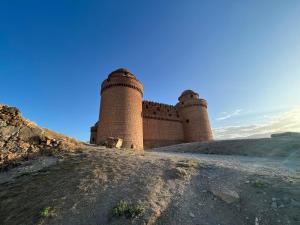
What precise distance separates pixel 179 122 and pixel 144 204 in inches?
1127

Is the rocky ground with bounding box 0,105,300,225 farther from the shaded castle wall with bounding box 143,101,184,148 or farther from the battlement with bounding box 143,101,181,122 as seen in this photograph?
the battlement with bounding box 143,101,181,122

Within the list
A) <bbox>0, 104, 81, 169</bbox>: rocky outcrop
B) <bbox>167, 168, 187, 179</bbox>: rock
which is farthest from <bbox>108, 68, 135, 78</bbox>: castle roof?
<bbox>167, 168, 187, 179</bbox>: rock

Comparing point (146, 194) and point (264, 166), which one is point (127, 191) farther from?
point (264, 166)

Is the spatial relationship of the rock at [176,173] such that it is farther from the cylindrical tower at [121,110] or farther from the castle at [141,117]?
the cylindrical tower at [121,110]

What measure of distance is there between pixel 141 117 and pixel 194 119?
11954 mm

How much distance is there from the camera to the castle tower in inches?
1256

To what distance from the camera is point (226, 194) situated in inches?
207

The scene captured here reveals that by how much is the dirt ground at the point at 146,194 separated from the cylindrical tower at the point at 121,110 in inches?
540

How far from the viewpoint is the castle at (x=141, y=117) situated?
72.0ft

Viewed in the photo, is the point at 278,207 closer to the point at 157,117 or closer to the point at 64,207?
the point at 64,207

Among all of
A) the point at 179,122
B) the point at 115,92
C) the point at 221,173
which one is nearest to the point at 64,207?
the point at 221,173

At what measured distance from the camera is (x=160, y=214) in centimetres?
455

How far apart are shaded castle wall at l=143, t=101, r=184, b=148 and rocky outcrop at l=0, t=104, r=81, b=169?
708 inches

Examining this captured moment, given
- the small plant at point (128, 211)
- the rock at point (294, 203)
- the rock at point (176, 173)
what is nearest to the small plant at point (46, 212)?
the small plant at point (128, 211)
